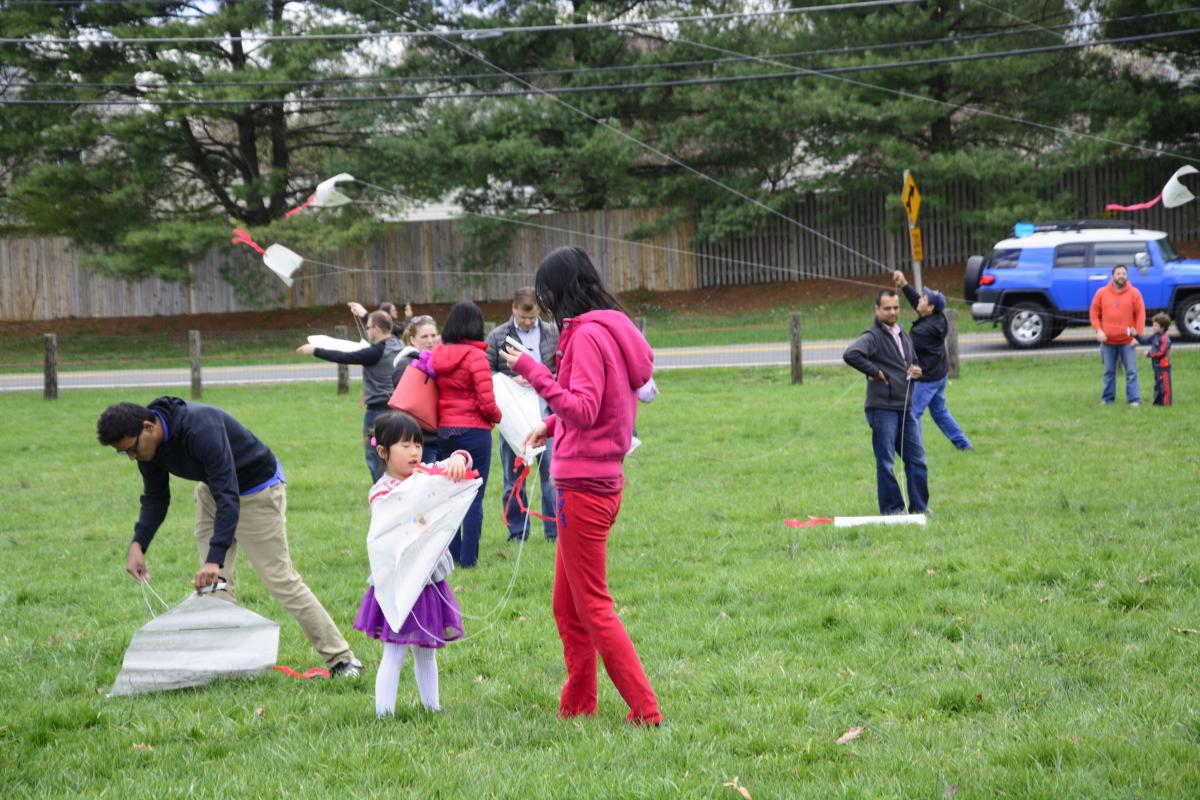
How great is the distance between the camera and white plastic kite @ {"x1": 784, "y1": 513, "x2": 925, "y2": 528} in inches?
339

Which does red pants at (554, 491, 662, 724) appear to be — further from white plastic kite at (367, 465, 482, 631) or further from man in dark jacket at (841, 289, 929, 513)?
man in dark jacket at (841, 289, 929, 513)

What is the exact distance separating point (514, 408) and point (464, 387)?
17.4 inches

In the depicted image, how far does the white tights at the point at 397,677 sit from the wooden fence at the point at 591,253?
25.3 m

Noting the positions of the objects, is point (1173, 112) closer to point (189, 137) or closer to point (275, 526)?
point (189, 137)

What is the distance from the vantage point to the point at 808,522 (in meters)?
8.92

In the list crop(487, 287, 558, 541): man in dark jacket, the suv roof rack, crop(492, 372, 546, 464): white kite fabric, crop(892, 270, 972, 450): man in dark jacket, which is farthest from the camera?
the suv roof rack

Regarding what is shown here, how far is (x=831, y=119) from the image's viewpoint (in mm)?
27812

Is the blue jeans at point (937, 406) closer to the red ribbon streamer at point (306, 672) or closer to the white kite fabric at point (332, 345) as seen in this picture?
the white kite fabric at point (332, 345)

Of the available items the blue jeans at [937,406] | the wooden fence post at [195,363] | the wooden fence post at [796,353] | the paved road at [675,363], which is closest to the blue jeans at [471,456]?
the blue jeans at [937,406]

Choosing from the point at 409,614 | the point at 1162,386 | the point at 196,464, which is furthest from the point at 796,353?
the point at 409,614

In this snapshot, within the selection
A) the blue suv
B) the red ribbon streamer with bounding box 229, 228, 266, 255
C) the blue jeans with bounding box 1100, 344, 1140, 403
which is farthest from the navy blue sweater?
the blue suv

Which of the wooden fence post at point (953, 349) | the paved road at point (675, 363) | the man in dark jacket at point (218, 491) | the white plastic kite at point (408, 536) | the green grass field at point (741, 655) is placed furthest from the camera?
the paved road at point (675, 363)

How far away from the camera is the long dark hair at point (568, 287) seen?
14.7 ft

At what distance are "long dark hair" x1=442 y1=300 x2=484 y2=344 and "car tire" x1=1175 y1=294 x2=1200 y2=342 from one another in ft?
54.7
